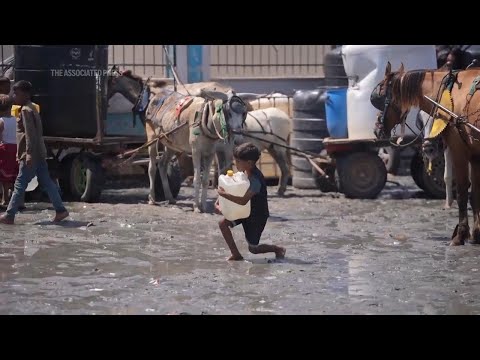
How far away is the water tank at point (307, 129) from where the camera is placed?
17.3 m

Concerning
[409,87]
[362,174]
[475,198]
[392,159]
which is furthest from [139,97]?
[475,198]

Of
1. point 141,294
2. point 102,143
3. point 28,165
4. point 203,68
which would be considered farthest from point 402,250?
point 203,68

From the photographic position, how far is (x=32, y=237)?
12.2 meters

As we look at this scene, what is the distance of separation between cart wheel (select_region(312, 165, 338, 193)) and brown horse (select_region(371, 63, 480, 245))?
Result: 490 centimetres

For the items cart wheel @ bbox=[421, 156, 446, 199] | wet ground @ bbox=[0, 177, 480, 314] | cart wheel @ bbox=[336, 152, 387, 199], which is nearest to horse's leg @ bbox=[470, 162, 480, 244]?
wet ground @ bbox=[0, 177, 480, 314]

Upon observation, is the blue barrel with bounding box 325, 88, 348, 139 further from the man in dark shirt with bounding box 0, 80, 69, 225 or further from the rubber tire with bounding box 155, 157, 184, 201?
the man in dark shirt with bounding box 0, 80, 69, 225

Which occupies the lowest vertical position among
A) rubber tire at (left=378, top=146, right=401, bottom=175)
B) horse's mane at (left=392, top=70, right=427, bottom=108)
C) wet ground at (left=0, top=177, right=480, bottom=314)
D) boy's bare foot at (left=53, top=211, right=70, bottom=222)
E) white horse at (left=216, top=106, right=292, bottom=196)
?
wet ground at (left=0, top=177, right=480, bottom=314)

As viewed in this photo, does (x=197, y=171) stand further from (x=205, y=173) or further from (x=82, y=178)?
(x=82, y=178)

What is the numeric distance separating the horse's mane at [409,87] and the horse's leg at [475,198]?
3.24 feet

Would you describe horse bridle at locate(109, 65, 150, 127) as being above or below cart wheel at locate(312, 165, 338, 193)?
above

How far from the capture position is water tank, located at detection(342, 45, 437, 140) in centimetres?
1538

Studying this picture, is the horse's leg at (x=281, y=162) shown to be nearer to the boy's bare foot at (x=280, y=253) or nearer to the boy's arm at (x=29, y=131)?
the boy's arm at (x=29, y=131)

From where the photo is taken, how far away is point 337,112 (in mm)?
16438
